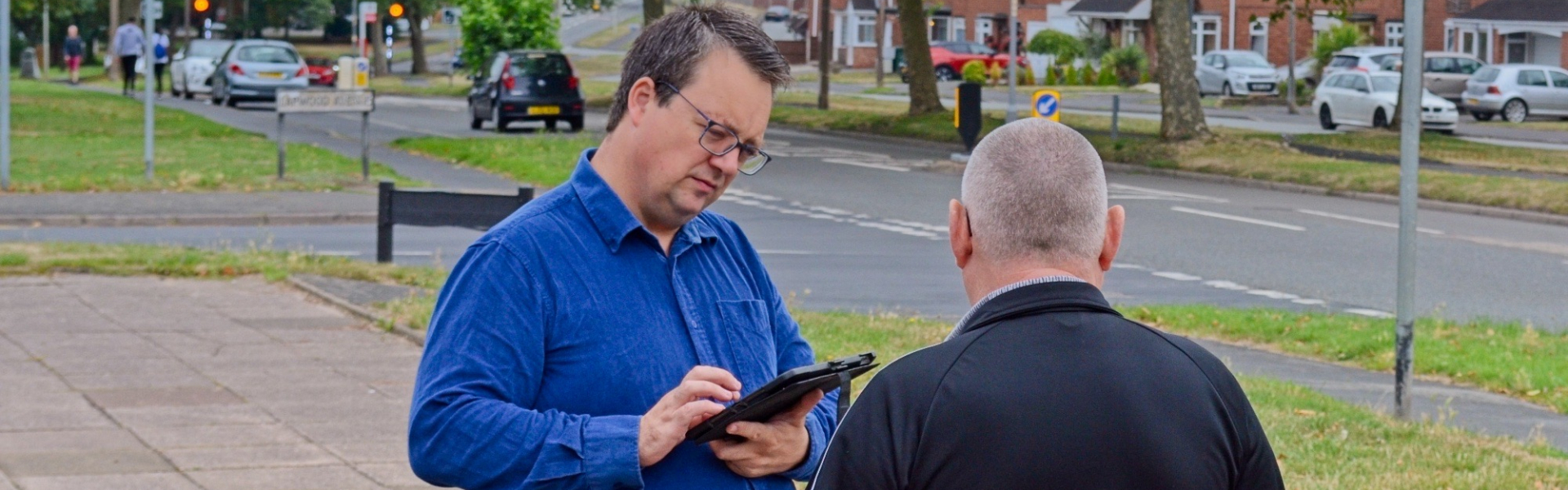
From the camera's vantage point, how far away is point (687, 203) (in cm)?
285

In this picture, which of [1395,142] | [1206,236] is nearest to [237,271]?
[1206,236]

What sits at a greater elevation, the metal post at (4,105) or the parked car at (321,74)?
the parked car at (321,74)

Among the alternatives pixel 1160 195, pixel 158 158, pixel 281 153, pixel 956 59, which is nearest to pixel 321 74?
pixel 956 59

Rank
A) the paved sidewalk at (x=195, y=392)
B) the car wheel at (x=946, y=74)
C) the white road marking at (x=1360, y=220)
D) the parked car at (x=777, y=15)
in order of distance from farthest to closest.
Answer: the parked car at (x=777, y=15) < the car wheel at (x=946, y=74) < the white road marking at (x=1360, y=220) < the paved sidewalk at (x=195, y=392)

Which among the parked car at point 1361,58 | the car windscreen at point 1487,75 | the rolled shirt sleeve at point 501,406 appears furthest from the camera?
the parked car at point 1361,58

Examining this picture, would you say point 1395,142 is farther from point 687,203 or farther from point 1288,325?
point 687,203

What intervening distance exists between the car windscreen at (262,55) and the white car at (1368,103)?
22009 millimetres

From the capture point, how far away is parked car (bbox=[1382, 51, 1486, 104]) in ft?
151

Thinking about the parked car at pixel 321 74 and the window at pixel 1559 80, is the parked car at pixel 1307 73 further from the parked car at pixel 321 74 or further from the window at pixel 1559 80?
the parked car at pixel 321 74

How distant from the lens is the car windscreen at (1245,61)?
55.1 metres

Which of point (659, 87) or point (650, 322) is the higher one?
point (659, 87)

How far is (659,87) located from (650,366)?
0.44 metres

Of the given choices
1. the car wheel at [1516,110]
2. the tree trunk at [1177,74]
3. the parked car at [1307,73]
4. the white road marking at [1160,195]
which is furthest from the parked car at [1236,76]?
the white road marking at [1160,195]

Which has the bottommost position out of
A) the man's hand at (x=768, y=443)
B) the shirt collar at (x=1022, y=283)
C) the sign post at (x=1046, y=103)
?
the man's hand at (x=768, y=443)
